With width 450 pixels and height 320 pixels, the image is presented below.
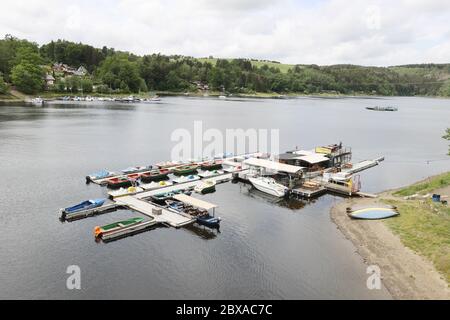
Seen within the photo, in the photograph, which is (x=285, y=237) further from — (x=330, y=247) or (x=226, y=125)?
(x=226, y=125)

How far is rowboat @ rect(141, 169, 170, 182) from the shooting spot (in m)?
55.2

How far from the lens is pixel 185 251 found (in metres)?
32.7

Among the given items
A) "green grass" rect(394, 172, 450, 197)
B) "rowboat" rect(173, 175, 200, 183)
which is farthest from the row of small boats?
"green grass" rect(394, 172, 450, 197)

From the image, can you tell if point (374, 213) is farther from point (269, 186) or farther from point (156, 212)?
point (156, 212)

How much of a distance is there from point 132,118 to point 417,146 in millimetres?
89024

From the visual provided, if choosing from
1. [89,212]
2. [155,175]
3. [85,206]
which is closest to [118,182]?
[155,175]

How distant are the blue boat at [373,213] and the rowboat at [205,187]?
730 inches

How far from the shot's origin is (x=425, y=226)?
121 feet

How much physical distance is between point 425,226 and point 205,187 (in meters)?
26.5

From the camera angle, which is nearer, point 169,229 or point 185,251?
point 185,251

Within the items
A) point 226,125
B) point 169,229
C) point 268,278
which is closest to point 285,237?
point 268,278

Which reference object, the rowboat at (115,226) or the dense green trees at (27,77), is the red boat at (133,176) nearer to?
the rowboat at (115,226)

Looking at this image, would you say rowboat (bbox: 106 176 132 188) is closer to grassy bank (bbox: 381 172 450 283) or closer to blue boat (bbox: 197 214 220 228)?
blue boat (bbox: 197 214 220 228)

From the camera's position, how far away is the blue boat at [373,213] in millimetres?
40875
